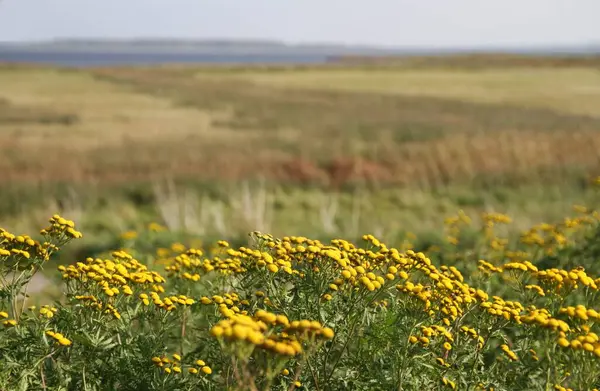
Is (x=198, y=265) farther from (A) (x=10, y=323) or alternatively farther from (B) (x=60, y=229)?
(A) (x=10, y=323)

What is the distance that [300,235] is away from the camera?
13.2 m

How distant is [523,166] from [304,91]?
27947 mm

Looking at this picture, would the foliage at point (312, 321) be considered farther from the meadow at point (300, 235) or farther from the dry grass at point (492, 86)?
the dry grass at point (492, 86)

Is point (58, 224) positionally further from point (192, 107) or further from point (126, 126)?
point (192, 107)

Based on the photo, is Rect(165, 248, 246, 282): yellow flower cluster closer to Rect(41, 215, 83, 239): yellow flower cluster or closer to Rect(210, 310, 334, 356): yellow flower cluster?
Rect(41, 215, 83, 239): yellow flower cluster

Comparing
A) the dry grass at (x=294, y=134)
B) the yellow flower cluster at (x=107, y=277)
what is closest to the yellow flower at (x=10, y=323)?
the yellow flower cluster at (x=107, y=277)

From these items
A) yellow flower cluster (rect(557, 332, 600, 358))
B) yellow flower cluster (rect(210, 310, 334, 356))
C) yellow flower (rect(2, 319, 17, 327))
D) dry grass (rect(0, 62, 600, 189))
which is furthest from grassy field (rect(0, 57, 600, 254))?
yellow flower cluster (rect(210, 310, 334, 356))

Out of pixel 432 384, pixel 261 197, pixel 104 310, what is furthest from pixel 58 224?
pixel 261 197

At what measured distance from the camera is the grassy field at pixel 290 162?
1542 centimetres

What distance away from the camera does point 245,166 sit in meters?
20.5

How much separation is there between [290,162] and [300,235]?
8005 mm

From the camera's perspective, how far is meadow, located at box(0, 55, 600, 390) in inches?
152

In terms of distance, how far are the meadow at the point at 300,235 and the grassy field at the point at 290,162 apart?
105 millimetres

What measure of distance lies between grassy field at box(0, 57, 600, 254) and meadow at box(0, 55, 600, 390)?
0.10 metres
